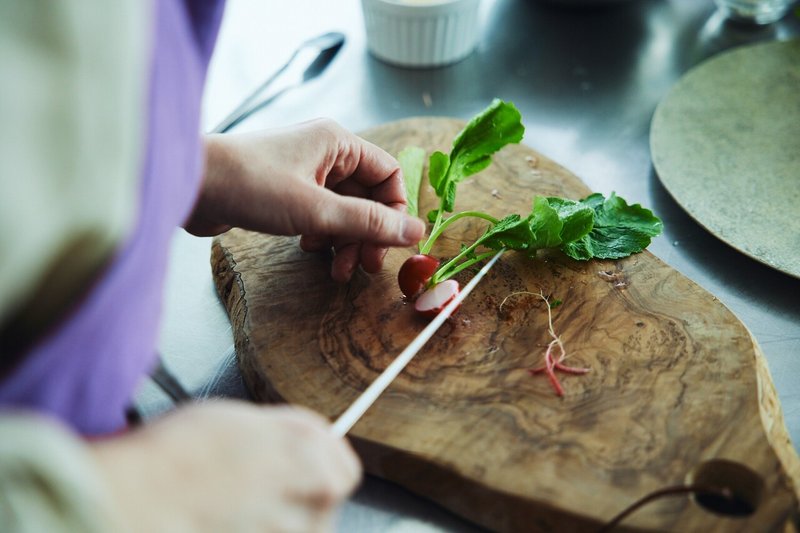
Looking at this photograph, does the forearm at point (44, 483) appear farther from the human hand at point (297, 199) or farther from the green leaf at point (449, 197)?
the green leaf at point (449, 197)

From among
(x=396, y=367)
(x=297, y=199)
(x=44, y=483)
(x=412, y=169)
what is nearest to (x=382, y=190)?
(x=412, y=169)

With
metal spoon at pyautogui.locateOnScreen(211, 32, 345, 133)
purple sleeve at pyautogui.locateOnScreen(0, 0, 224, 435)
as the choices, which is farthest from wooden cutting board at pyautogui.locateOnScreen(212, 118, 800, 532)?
metal spoon at pyautogui.locateOnScreen(211, 32, 345, 133)

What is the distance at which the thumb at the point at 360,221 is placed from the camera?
854 mm

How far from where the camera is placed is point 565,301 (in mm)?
917

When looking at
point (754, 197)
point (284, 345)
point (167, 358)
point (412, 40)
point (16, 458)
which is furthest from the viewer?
point (412, 40)

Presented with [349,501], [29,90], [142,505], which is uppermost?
[29,90]

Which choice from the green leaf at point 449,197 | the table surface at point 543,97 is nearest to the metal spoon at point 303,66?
the table surface at point 543,97

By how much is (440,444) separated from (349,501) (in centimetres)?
13

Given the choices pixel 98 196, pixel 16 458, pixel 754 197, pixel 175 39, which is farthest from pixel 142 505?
pixel 754 197

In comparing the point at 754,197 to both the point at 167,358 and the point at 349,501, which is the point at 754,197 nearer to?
the point at 349,501

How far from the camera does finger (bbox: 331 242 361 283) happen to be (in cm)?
93

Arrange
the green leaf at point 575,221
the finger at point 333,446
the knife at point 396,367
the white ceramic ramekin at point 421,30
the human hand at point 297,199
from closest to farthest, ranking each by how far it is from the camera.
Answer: the finger at point 333,446, the knife at point 396,367, the human hand at point 297,199, the green leaf at point 575,221, the white ceramic ramekin at point 421,30

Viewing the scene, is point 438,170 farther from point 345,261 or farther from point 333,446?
point 333,446

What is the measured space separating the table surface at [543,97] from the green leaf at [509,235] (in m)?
0.26
